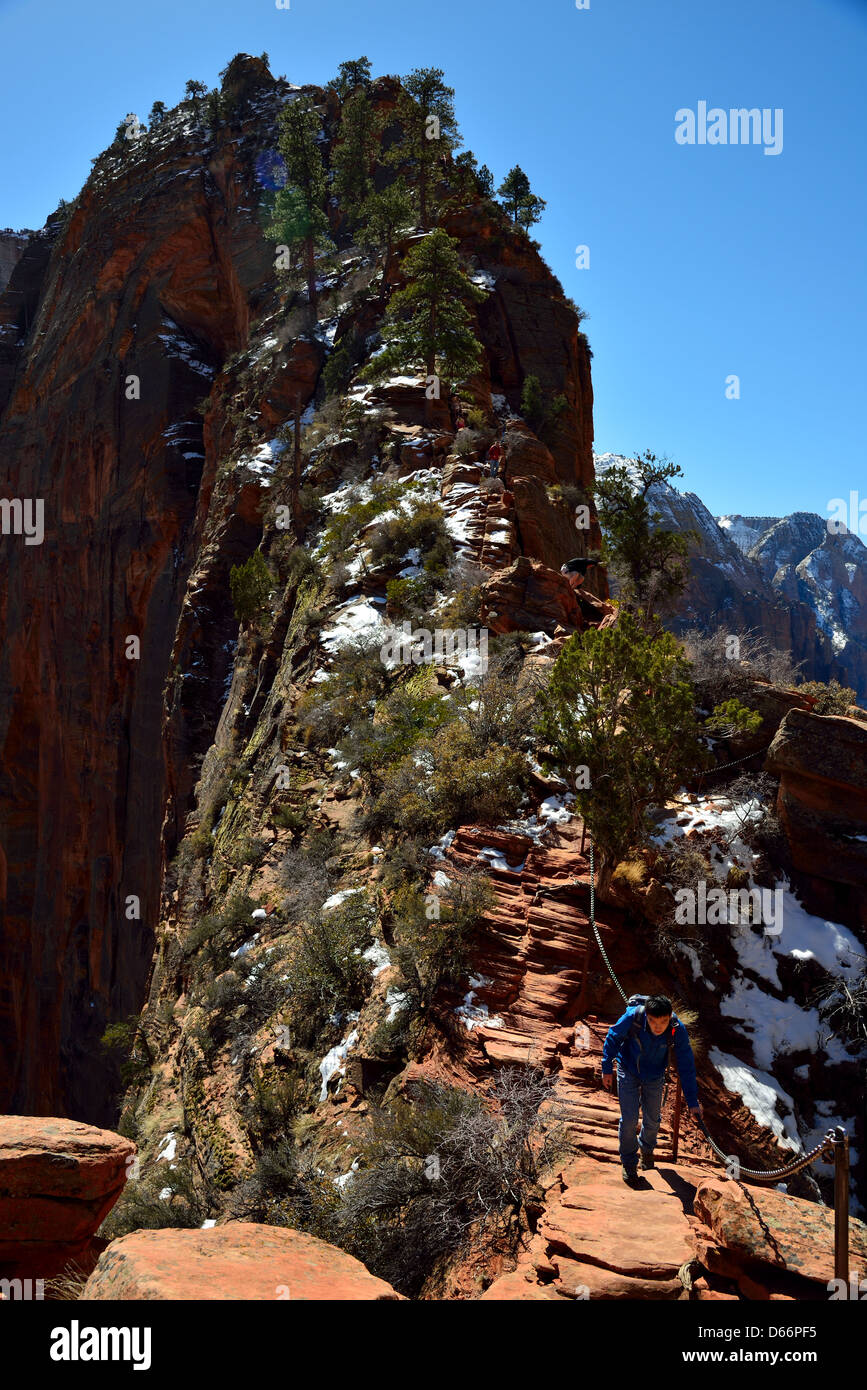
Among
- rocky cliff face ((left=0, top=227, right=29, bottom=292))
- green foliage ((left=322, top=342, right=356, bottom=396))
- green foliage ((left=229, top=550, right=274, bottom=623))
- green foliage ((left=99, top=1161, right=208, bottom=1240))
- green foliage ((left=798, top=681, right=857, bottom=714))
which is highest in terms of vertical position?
rocky cliff face ((left=0, top=227, right=29, bottom=292))

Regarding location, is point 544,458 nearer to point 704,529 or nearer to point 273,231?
point 273,231

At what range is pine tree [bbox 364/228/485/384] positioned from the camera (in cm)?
2331

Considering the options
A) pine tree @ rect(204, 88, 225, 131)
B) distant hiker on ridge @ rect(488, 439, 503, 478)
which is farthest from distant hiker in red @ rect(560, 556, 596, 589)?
pine tree @ rect(204, 88, 225, 131)

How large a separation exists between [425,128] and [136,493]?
2068cm

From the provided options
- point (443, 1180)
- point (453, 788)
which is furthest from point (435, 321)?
point (443, 1180)

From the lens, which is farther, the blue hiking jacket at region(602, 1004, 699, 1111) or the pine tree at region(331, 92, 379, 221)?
the pine tree at region(331, 92, 379, 221)

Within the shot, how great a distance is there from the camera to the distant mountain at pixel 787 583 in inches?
4040

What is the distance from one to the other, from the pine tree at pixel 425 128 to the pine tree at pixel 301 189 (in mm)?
4244

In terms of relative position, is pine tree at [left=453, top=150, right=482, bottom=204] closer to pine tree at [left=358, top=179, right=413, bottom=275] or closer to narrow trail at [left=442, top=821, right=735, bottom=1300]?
pine tree at [left=358, top=179, right=413, bottom=275]

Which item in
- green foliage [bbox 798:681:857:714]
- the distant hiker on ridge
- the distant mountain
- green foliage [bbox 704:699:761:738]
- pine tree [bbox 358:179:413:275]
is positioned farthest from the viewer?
the distant mountain

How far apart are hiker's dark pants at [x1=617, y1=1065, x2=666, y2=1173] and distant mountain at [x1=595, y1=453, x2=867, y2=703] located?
77557 millimetres
